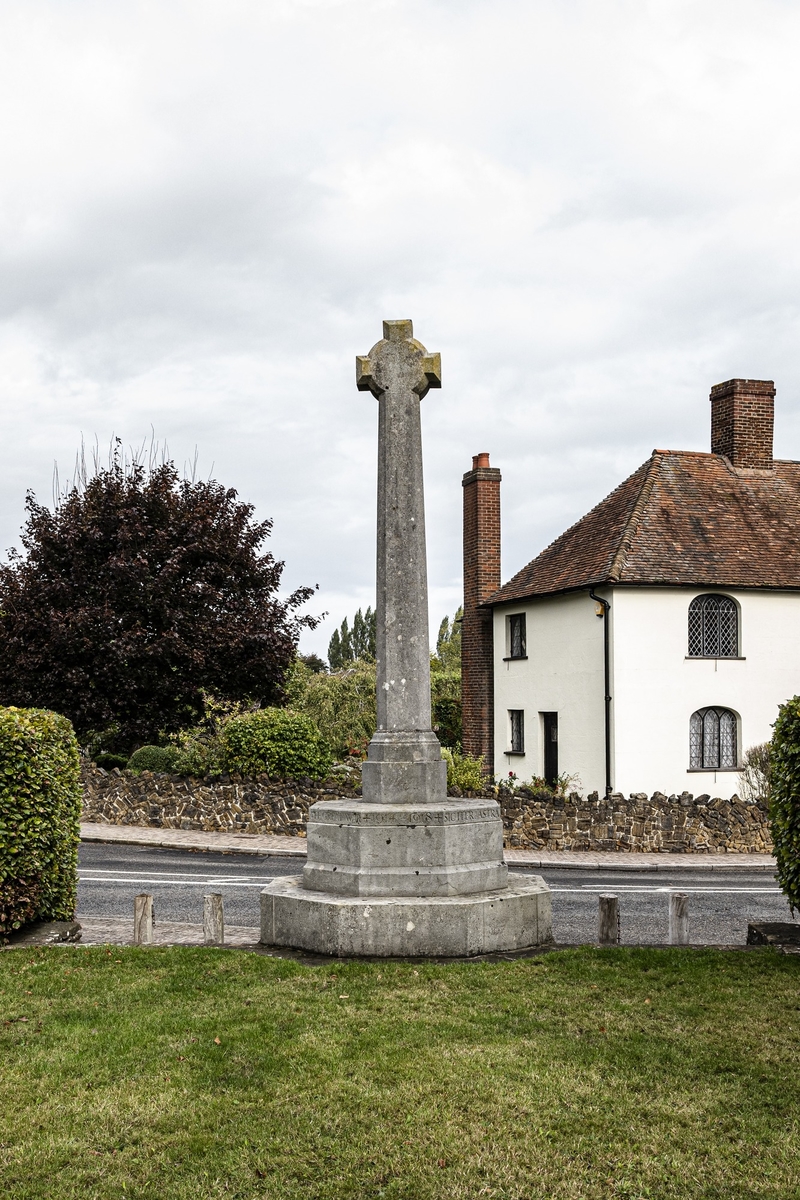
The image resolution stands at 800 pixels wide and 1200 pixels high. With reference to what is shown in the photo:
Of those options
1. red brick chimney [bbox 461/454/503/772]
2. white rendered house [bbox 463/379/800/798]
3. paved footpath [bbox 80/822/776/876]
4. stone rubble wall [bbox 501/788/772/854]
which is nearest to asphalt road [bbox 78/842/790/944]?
paved footpath [bbox 80/822/776/876]

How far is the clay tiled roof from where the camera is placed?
2253 cm

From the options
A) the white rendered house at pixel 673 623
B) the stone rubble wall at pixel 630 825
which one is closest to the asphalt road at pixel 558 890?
the stone rubble wall at pixel 630 825

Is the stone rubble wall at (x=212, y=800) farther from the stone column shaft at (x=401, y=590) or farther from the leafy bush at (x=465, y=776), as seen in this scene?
the stone column shaft at (x=401, y=590)

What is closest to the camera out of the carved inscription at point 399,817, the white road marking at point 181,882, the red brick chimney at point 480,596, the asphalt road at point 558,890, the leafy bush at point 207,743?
the carved inscription at point 399,817

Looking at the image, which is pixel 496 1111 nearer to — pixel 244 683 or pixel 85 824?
pixel 85 824

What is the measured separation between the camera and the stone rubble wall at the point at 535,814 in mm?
A: 18109

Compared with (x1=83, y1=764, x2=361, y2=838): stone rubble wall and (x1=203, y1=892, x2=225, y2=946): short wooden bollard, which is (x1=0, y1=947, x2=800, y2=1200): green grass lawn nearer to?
(x1=203, y1=892, x2=225, y2=946): short wooden bollard

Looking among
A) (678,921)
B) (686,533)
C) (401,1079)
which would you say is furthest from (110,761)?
(401,1079)

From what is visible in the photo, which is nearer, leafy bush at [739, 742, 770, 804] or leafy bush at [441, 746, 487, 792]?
leafy bush at [441, 746, 487, 792]

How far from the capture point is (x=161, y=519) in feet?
85.1

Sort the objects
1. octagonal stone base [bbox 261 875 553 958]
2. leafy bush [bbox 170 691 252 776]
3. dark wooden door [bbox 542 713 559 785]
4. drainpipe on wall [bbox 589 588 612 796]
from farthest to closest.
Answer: dark wooden door [bbox 542 713 559 785], drainpipe on wall [bbox 589 588 612 796], leafy bush [bbox 170 691 252 776], octagonal stone base [bbox 261 875 553 958]

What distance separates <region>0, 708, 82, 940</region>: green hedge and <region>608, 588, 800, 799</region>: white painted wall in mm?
15264

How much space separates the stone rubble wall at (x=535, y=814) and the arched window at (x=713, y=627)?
4.55 meters

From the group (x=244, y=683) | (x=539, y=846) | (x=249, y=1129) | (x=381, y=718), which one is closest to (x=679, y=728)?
(x=539, y=846)
